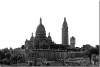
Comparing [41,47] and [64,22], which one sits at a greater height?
[64,22]

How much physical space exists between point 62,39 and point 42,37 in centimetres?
1477

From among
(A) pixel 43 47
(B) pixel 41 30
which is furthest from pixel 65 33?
(A) pixel 43 47

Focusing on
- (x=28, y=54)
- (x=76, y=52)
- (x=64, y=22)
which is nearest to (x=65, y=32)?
(x=64, y=22)

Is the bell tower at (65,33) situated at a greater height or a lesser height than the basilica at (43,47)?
greater

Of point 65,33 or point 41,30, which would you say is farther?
point 65,33

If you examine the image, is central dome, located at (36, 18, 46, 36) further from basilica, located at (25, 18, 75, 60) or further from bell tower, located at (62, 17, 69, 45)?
bell tower, located at (62, 17, 69, 45)

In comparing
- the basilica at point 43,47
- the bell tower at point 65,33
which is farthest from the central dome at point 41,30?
the bell tower at point 65,33

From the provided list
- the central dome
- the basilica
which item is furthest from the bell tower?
the central dome

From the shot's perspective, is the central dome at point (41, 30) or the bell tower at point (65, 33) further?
the bell tower at point (65, 33)

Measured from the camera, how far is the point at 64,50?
140125 millimetres

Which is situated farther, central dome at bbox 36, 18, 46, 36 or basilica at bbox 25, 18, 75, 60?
central dome at bbox 36, 18, 46, 36

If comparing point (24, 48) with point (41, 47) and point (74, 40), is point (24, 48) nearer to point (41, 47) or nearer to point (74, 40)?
point (41, 47)

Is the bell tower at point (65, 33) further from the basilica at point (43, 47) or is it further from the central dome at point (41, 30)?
the central dome at point (41, 30)

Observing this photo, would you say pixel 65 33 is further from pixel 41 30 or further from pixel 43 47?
pixel 43 47
